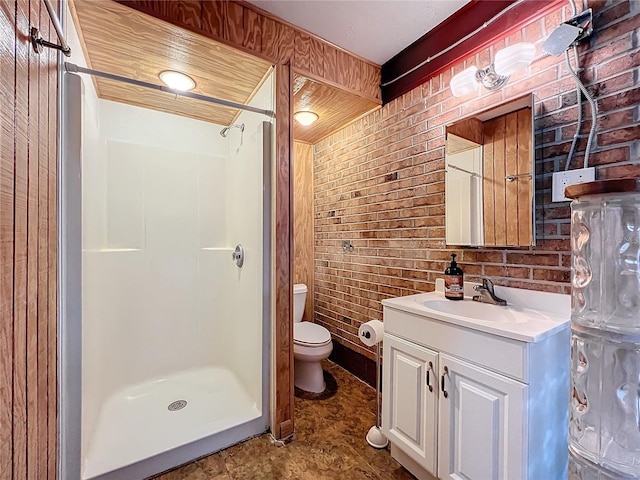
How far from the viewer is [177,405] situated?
188cm

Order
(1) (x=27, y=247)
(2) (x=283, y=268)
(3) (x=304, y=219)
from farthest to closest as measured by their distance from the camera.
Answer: (3) (x=304, y=219), (2) (x=283, y=268), (1) (x=27, y=247)

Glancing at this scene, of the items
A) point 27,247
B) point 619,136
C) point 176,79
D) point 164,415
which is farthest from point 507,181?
point 164,415

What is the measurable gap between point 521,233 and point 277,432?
165cm

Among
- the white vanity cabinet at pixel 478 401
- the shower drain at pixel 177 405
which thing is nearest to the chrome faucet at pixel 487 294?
the white vanity cabinet at pixel 478 401

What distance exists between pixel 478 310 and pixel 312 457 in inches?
45.2

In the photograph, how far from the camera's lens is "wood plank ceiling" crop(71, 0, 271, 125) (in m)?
1.34

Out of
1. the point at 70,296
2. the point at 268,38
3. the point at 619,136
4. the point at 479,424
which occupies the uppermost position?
the point at 268,38

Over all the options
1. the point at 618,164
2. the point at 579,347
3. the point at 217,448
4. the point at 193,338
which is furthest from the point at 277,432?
the point at 618,164

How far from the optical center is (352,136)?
7.92 feet

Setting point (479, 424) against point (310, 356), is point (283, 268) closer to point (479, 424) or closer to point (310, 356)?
point (310, 356)

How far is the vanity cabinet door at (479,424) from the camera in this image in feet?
3.24

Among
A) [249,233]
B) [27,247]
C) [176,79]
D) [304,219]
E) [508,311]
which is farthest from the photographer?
[304,219]

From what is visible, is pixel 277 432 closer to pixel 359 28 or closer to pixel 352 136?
pixel 352 136

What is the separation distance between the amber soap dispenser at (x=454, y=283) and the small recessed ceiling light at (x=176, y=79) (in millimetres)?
1886
